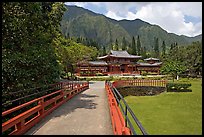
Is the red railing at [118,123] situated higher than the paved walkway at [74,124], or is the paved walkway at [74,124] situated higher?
the red railing at [118,123]

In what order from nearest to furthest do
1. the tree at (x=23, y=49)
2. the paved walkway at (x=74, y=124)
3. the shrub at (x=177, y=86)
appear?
the paved walkway at (x=74, y=124), the tree at (x=23, y=49), the shrub at (x=177, y=86)

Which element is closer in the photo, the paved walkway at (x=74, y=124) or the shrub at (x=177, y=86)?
the paved walkway at (x=74, y=124)

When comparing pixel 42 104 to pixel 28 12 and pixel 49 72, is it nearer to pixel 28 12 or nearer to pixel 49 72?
pixel 49 72

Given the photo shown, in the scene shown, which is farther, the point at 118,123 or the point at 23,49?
the point at 23,49

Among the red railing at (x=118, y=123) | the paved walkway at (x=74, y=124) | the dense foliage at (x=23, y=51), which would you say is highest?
the dense foliage at (x=23, y=51)

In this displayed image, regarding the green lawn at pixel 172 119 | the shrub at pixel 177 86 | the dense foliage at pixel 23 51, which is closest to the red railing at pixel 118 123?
the dense foliage at pixel 23 51

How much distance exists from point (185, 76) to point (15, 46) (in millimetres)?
46843

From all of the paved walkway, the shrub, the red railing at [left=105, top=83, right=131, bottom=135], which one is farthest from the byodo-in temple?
the red railing at [left=105, top=83, right=131, bottom=135]

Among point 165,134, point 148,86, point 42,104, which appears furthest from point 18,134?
point 148,86

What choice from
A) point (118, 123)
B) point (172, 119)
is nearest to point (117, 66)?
point (172, 119)

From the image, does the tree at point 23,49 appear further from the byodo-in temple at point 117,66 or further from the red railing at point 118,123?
the byodo-in temple at point 117,66

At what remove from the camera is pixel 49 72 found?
11.3 metres

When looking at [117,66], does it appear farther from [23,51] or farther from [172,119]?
[23,51]

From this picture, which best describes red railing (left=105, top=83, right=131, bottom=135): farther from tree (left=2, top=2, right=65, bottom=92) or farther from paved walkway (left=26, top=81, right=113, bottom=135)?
tree (left=2, top=2, right=65, bottom=92)
